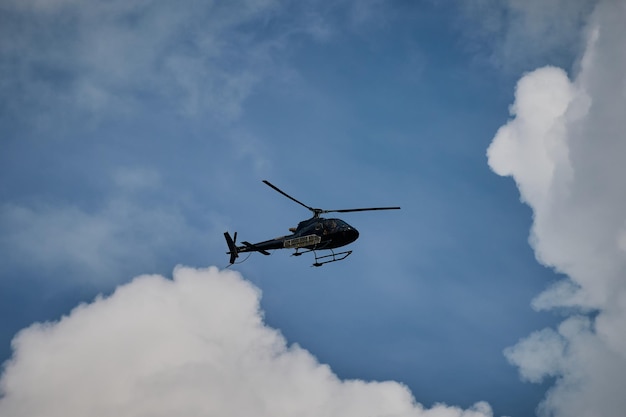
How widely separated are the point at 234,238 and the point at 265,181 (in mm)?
11459

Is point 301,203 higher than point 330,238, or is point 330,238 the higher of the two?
point 301,203

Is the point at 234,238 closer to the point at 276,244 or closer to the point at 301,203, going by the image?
the point at 276,244

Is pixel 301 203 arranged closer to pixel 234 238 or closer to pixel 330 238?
pixel 330 238

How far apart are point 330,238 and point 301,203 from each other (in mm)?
4936

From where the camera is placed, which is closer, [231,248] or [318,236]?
[318,236]

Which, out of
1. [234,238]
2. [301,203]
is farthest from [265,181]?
[234,238]

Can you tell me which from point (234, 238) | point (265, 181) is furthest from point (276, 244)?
point (265, 181)

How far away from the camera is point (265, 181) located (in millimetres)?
55281

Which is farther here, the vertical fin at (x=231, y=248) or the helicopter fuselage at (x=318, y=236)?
the vertical fin at (x=231, y=248)

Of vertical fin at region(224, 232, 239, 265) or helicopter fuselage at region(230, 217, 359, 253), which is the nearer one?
helicopter fuselage at region(230, 217, 359, 253)

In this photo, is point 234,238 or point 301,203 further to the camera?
point 234,238

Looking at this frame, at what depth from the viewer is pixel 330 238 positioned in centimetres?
5834

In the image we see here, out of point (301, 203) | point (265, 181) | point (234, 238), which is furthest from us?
point (234, 238)

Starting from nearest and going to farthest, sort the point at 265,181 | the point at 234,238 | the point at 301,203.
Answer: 1. the point at 265,181
2. the point at 301,203
3. the point at 234,238
